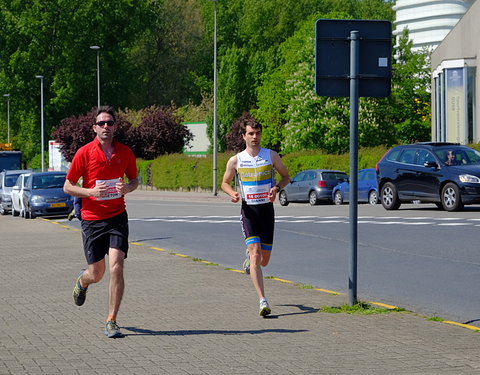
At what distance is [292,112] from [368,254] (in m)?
44.0

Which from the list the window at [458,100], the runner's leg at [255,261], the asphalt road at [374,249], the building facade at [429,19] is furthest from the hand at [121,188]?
the building facade at [429,19]

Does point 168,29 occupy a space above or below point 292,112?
above

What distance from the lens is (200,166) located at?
5609 cm

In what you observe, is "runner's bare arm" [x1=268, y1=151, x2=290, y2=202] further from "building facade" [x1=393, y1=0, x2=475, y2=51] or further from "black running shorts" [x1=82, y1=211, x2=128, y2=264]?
"building facade" [x1=393, y1=0, x2=475, y2=51]

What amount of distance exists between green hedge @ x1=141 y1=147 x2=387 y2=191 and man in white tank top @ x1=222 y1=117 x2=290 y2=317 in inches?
1278

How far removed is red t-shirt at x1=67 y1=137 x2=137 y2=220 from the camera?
8.60 metres

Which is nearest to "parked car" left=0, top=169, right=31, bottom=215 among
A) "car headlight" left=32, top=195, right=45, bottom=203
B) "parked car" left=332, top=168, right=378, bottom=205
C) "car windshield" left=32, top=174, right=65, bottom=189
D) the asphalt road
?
"car windshield" left=32, top=174, right=65, bottom=189

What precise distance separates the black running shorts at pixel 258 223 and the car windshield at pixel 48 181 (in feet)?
74.8

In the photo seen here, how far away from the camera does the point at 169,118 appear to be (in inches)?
2746

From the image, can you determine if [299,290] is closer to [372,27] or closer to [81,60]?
[372,27]

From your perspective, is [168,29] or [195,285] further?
[168,29]

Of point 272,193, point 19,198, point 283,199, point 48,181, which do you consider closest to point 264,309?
point 272,193

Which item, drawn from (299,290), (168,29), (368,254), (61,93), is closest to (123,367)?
(299,290)

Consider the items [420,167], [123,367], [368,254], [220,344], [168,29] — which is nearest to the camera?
[123,367]
